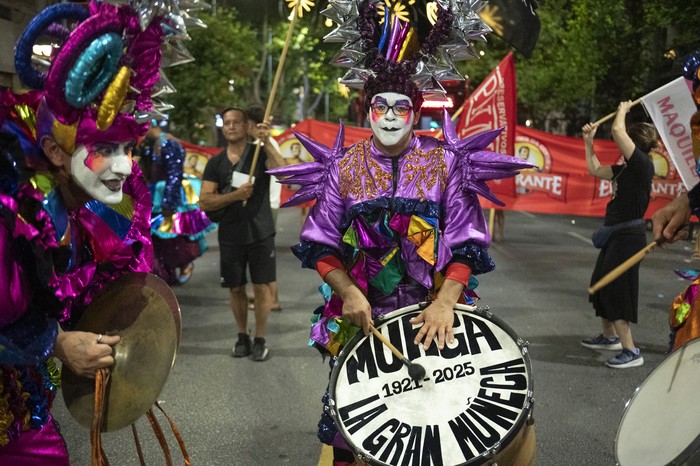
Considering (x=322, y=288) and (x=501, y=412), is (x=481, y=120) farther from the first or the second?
(x=501, y=412)

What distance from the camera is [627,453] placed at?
2.94 meters

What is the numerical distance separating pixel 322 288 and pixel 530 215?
17.1m

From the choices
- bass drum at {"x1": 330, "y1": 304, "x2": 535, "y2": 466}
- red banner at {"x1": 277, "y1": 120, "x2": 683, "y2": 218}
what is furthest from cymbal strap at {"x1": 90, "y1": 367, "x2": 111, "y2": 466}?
red banner at {"x1": 277, "y1": 120, "x2": 683, "y2": 218}

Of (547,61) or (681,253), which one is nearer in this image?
(681,253)

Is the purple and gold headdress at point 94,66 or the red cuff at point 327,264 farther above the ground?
the purple and gold headdress at point 94,66

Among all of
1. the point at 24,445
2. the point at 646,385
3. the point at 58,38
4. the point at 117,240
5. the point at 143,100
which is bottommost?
the point at 24,445

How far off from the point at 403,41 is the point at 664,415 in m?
1.98

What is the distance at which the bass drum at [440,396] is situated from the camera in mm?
2793

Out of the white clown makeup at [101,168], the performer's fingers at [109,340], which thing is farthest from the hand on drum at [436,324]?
the white clown makeup at [101,168]

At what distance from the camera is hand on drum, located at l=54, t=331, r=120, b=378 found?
2492 millimetres

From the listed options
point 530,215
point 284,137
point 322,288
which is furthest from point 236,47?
point 322,288

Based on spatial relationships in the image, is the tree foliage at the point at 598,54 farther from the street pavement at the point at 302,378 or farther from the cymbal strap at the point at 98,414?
the cymbal strap at the point at 98,414

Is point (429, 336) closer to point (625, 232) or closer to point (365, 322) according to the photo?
point (365, 322)

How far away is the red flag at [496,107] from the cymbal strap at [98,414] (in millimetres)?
7684
